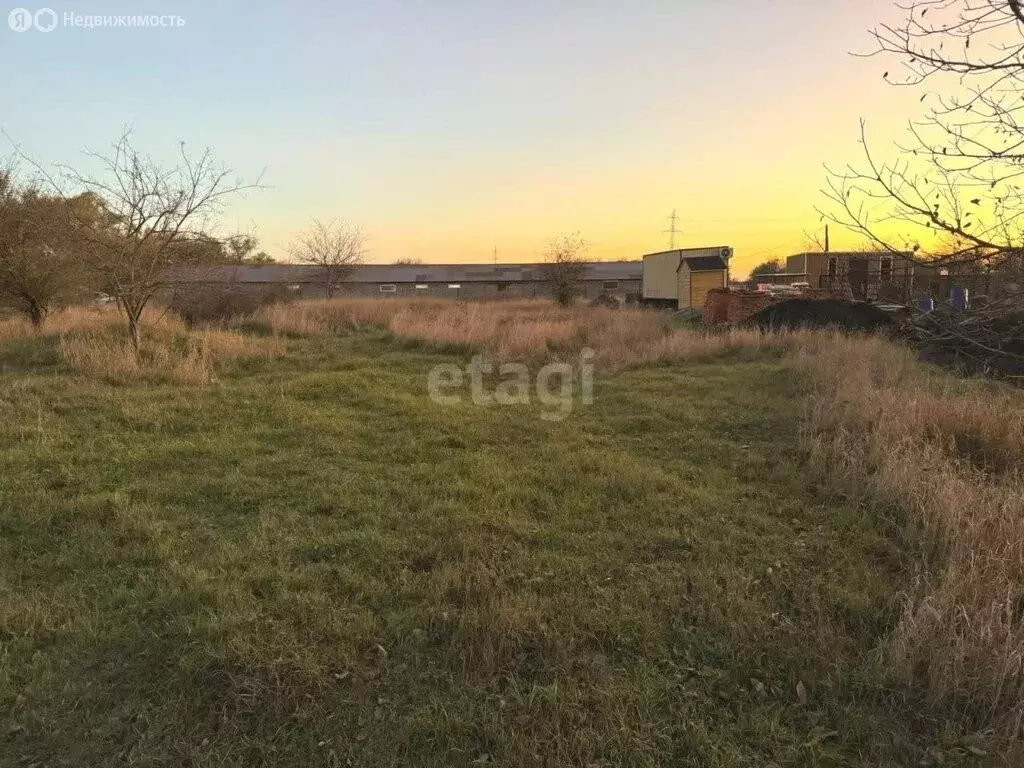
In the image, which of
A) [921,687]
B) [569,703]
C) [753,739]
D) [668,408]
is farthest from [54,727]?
[668,408]

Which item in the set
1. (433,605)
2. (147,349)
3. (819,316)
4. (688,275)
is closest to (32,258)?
(147,349)

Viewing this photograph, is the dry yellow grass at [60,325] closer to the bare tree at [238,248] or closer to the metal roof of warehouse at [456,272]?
the bare tree at [238,248]

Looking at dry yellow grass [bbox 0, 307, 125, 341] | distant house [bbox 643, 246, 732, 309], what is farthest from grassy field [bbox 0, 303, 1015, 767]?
distant house [bbox 643, 246, 732, 309]

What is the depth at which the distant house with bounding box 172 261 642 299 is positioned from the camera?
157 ft

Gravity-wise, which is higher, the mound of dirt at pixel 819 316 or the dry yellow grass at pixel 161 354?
the mound of dirt at pixel 819 316

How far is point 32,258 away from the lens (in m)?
14.1

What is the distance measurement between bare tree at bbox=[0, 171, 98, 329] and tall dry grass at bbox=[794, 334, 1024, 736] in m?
14.8

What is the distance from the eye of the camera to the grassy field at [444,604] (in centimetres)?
240

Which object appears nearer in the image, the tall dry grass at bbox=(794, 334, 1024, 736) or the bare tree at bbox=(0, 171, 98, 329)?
the tall dry grass at bbox=(794, 334, 1024, 736)

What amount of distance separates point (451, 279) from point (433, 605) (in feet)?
187

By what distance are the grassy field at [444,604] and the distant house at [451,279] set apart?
134ft

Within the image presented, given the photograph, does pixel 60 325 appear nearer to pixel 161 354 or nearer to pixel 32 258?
pixel 32 258

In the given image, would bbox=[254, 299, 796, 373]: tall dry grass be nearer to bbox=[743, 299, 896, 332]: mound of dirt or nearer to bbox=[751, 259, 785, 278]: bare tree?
bbox=[743, 299, 896, 332]: mound of dirt

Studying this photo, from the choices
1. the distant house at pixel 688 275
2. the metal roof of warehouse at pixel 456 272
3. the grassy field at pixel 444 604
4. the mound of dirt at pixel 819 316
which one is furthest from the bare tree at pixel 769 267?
the grassy field at pixel 444 604
